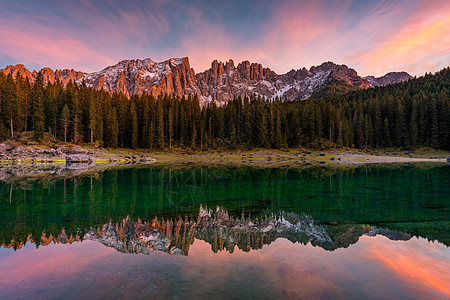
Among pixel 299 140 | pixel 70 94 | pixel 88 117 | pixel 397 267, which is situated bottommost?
pixel 397 267

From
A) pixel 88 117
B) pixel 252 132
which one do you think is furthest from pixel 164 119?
pixel 252 132

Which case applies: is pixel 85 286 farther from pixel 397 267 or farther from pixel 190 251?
pixel 397 267

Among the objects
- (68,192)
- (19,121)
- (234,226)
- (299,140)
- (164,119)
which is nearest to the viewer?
(234,226)

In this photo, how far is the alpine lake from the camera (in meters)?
6.14

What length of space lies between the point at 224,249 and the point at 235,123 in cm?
9111

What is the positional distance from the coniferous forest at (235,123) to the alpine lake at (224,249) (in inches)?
2757

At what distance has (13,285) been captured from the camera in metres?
6.31

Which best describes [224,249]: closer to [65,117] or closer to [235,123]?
[65,117]

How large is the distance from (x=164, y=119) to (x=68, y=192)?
80.2m

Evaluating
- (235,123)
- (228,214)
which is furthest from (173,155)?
(228,214)

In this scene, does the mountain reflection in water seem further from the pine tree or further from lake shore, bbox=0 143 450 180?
the pine tree

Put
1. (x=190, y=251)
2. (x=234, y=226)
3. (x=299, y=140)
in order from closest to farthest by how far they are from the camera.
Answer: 1. (x=190, y=251)
2. (x=234, y=226)
3. (x=299, y=140)

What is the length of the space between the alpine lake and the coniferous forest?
70.0 m

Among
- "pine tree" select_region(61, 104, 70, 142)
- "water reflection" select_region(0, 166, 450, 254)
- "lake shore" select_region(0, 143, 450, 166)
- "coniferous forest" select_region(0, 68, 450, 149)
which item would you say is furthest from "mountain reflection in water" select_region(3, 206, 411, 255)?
"coniferous forest" select_region(0, 68, 450, 149)
